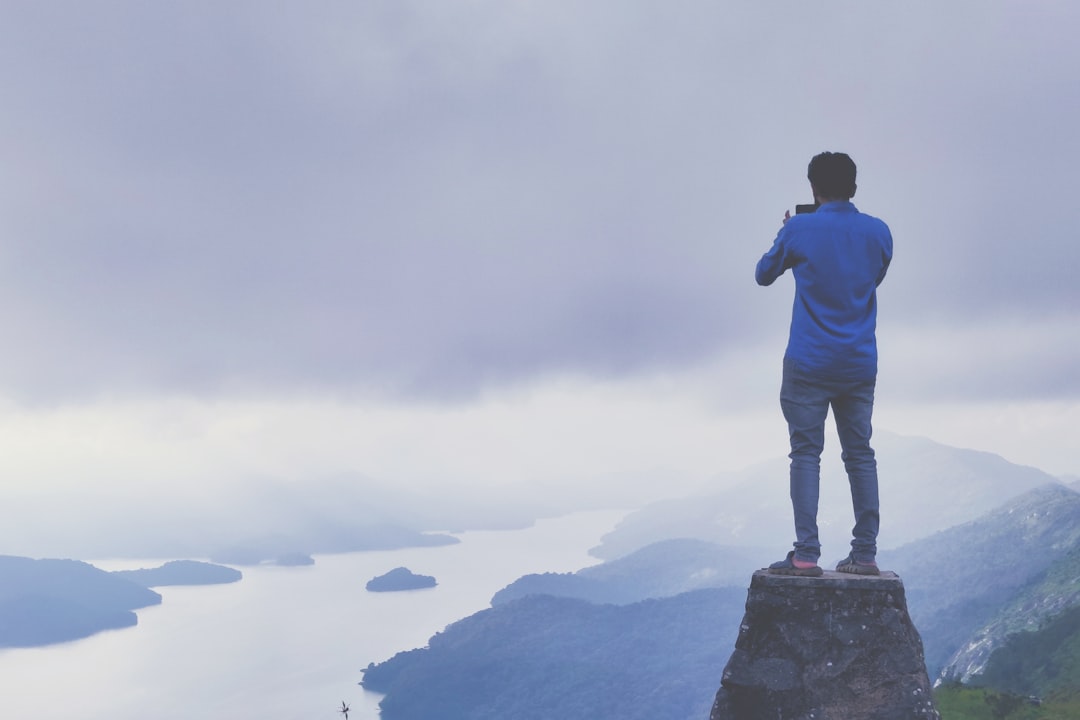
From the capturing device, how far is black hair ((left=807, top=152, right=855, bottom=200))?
6.96m

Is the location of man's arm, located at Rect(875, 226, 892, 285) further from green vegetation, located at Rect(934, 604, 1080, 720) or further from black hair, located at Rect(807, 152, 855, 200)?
green vegetation, located at Rect(934, 604, 1080, 720)

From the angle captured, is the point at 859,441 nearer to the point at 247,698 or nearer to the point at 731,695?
the point at 731,695

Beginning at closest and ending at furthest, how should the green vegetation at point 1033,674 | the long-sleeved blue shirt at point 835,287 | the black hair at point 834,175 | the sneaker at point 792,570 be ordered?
the sneaker at point 792,570
the long-sleeved blue shirt at point 835,287
the black hair at point 834,175
the green vegetation at point 1033,674

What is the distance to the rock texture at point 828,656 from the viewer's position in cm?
618

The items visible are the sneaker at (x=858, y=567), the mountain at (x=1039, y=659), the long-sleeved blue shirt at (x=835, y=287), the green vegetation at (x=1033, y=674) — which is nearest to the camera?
the long-sleeved blue shirt at (x=835, y=287)

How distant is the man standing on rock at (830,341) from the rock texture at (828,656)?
0.80ft

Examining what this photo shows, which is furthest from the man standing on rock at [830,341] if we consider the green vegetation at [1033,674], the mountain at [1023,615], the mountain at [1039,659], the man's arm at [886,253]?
the mountain at [1023,615]

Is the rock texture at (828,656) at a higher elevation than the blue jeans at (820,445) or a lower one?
lower

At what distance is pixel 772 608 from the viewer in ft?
21.3

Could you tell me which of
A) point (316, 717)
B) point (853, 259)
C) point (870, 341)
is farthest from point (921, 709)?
point (316, 717)

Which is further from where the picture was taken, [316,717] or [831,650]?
[316,717]

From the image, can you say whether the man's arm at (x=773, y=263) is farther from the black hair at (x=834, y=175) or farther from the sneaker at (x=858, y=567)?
the sneaker at (x=858, y=567)

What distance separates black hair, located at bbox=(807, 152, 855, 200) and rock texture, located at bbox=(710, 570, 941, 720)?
3.08 m

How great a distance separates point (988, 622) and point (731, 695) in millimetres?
206404
